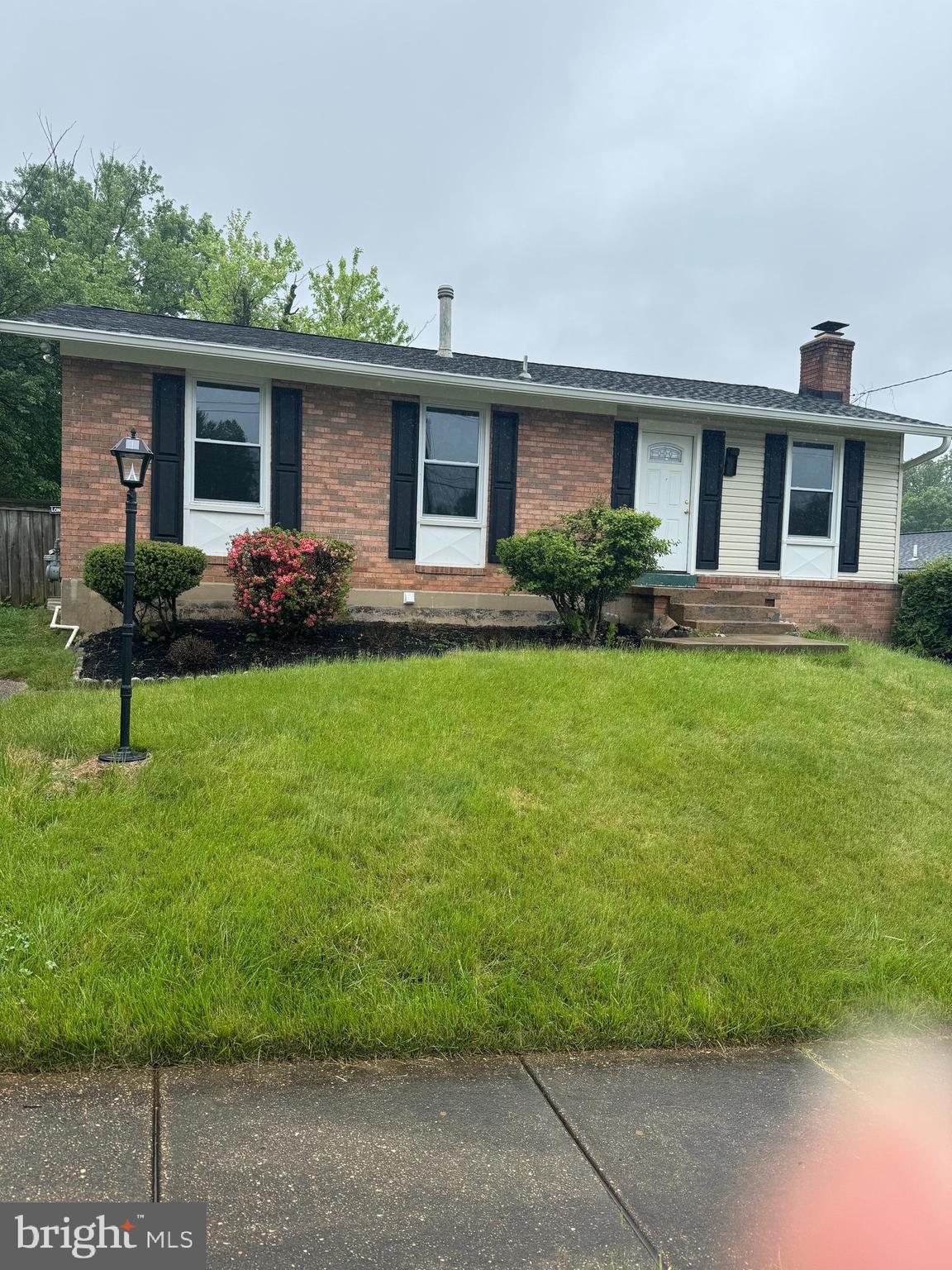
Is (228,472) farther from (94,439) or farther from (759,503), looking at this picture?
(759,503)

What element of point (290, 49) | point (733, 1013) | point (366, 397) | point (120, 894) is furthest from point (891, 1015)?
point (290, 49)

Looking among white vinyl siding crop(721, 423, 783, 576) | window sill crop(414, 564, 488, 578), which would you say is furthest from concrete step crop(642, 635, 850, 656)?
white vinyl siding crop(721, 423, 783, 576)

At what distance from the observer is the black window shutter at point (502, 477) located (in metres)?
11.2

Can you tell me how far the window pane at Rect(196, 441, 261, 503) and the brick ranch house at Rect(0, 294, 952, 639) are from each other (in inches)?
0.9

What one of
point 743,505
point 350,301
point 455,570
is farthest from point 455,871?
point 350,301

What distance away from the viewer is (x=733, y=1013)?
3.17 m

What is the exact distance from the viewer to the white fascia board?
30.7ft

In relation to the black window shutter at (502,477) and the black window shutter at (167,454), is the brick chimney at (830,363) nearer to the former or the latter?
the black window shutter at (502,477)

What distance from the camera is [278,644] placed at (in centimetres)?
884

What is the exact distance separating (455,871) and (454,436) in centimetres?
826

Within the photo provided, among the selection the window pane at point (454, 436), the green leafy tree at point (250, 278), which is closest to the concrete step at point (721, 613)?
the window pane at point (454, 436)

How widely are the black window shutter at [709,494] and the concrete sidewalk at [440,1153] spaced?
390 inches

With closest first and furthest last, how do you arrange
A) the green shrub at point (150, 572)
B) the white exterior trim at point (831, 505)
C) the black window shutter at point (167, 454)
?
the green shrub at point (150, 572) < the black window shutter at point (167, 454) < the white exterior trim at point (831, 505)

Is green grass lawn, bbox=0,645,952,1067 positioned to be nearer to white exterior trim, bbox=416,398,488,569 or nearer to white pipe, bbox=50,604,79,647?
white pipe, bbox=50,604,79,647
